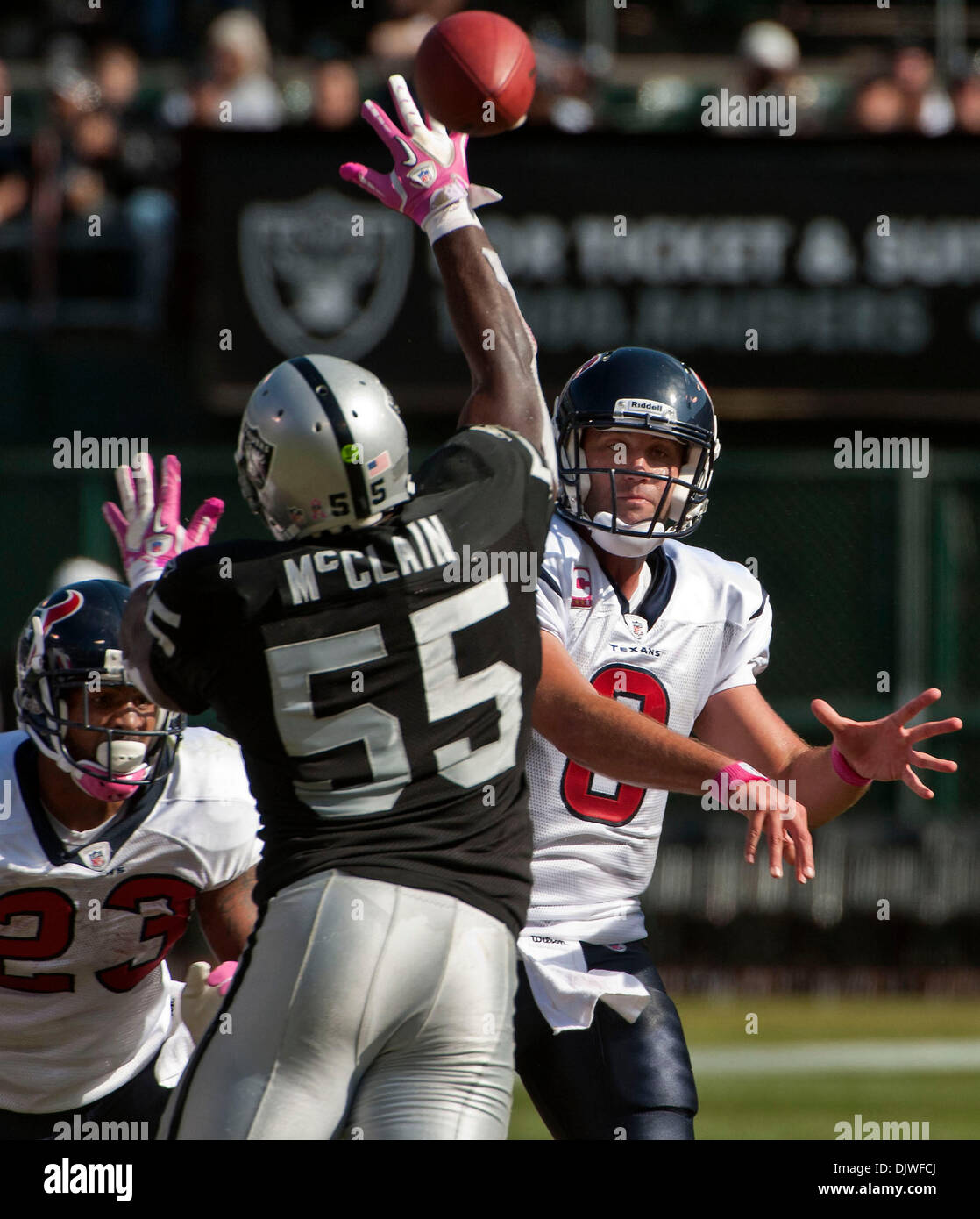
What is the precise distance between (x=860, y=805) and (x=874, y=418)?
2114 mm

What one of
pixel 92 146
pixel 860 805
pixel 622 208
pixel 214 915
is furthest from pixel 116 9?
pixel 214 915

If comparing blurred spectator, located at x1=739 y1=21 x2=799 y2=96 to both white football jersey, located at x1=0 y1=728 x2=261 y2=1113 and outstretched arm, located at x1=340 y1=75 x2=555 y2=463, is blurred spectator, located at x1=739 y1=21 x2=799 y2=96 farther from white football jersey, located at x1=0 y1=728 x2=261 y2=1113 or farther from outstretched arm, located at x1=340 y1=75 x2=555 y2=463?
white football jersey, located at x1=0 y1=728 x2=261 y2=1113

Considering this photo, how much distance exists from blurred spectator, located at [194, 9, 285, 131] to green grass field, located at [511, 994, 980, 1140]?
547cm

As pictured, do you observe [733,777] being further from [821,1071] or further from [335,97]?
[335,97]

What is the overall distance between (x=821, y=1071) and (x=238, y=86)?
6.36 metres

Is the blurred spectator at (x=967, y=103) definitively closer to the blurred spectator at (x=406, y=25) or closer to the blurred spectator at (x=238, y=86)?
the blurred spectator at (x=406, y=25)

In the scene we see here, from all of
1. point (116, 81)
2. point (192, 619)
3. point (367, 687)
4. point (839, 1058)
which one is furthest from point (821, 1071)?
point (116, 81)

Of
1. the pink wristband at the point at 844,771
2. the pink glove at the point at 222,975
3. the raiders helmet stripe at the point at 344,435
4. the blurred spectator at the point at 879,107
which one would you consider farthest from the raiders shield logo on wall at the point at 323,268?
the raiders helmet stripe at the point at 344,435

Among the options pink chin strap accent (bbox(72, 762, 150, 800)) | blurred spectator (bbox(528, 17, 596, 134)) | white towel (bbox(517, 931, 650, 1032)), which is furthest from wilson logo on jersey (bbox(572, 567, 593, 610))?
blurred spectator (bbox(528, 17, 596, 134))

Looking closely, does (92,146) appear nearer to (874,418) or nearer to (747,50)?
(747,50)

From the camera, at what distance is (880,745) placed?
3.75 m

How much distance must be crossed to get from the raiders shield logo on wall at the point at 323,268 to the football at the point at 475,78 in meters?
5.14

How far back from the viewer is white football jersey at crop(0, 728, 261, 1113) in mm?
4098

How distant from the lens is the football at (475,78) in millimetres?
4516
